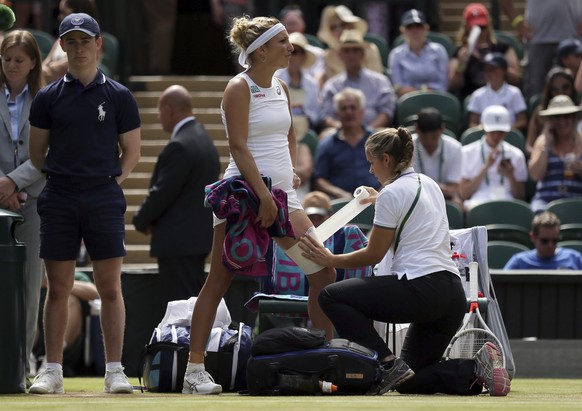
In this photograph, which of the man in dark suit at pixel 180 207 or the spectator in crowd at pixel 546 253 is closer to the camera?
the man in dark suit at pixel 180 207

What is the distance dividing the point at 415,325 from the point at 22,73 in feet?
8.78

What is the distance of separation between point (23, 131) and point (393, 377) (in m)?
2.64

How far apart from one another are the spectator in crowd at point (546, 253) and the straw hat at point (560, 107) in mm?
1819

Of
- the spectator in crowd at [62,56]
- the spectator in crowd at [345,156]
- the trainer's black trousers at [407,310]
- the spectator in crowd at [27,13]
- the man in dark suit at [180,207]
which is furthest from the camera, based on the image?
the spectator in crowd at [27,13]

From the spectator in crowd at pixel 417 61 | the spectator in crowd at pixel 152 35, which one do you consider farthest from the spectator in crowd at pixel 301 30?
the spectator in crowd at pixel 152 35

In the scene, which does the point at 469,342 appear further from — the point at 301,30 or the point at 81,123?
the point at 301,30

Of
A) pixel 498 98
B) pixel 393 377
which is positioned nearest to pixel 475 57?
pixel 498 98

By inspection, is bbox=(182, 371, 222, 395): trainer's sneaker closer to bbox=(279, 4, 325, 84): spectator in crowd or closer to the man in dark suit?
the man in dark suit

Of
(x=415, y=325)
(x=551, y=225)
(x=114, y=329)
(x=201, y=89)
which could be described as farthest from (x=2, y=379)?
(x=201, y=89)

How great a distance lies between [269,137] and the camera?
8070 millimetres

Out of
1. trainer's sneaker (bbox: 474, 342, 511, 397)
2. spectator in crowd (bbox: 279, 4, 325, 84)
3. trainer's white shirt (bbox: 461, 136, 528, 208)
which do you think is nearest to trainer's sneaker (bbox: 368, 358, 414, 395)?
trainer's sneaker (bbox: 474, 342, 511, 397)

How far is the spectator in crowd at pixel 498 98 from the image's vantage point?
48.5 ft

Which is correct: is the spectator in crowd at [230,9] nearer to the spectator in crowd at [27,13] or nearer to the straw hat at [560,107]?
the spectator in crowd at [27,13]

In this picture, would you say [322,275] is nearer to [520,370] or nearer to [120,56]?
[520,370]
